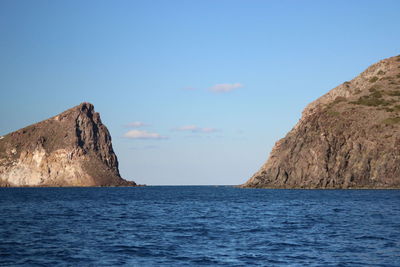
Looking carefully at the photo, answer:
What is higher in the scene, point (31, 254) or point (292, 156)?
point (292, 156)

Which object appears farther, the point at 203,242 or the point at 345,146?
the point at 345,146

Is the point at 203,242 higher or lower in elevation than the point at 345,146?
lower

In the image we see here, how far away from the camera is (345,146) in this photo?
161500 millimetres

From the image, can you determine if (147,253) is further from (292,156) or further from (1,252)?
(292,156)

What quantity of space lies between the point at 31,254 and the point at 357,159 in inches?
5531

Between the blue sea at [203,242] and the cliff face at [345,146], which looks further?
the cliff face at [345,146]

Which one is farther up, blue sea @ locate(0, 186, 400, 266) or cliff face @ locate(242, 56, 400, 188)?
cliff face @ locate(242, 56, 400, 188)

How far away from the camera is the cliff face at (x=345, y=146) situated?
15125 centimetres

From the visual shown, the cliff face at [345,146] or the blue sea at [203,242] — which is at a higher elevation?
the cliff face at [345,146]

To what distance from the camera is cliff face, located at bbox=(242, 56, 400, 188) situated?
151 metres

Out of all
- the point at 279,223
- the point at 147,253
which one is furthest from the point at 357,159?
the point at 147,253

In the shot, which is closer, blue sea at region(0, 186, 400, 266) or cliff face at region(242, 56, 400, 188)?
blue sea at region(0, 186, 400, 266)

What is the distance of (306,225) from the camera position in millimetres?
47469

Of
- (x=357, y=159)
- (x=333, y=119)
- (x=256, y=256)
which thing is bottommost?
(x=256, y=256)
